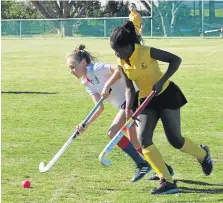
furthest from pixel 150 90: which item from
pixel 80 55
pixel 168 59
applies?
pixel 80 55

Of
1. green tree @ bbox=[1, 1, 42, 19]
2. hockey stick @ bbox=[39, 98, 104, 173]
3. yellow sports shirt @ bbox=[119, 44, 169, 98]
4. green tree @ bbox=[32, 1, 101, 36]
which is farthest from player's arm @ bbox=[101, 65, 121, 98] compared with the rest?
green tree @ bbox=[1, 1, 42, 19]

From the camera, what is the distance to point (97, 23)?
55.5 m

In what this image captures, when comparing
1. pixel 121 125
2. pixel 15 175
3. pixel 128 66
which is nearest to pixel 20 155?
pixel 15 175

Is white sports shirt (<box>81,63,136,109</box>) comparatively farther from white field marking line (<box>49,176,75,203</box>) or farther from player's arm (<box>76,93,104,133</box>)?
white field marking line (<box>49,176,75,203</box>)

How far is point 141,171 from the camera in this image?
7727 millimetres

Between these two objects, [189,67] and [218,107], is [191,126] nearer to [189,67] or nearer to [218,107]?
[218,107]

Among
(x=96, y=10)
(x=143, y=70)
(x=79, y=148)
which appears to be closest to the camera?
(x=143, y=70)

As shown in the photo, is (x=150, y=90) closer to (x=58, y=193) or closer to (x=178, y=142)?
(x=178, y=142)

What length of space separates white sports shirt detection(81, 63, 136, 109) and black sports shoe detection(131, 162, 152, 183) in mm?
694

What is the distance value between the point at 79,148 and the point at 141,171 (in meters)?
2.13

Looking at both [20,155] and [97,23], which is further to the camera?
[97,23]

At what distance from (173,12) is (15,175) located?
4689cm

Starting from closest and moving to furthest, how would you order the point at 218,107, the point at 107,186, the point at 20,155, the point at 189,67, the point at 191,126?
the point at 107,186 → the point at 20,155 → the point at 191,126 → the point at 218,107 → the point at 189,67

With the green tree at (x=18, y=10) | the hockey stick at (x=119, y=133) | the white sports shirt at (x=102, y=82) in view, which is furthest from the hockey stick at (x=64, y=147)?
the green tree at (x=18, y=10)
